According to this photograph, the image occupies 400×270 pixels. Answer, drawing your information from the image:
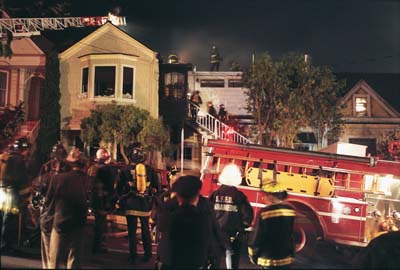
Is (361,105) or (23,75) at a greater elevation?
(23,75)

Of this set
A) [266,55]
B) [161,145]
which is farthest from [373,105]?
[161,145]

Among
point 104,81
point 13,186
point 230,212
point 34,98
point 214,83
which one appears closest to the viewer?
point 230,212

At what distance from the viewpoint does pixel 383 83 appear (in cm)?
2583

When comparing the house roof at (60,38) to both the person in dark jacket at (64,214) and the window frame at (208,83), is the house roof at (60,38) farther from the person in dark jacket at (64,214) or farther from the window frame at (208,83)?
the person in dark jacket at (64,214)

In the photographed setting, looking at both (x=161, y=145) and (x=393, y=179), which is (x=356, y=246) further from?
(x=161, y=145)

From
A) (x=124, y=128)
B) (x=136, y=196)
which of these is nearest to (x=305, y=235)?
(x=136, y=196)

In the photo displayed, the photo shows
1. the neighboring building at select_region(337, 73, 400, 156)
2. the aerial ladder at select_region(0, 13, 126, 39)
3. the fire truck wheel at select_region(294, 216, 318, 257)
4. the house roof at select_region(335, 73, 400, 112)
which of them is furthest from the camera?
the house roof at select_region(335, 73, 400, 112)

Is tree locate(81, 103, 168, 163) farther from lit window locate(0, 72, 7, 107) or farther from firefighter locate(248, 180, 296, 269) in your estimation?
firefighter locate(248, 180, 296, 269)

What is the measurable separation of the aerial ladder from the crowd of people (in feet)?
37.2

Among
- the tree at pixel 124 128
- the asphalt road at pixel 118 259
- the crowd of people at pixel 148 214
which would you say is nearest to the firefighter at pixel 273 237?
the crowd of people at pixel 148 214

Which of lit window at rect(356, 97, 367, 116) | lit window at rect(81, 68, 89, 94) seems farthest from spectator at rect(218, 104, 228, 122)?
lit window at rect(356, 97, 367, 116)

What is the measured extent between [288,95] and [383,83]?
9684mm

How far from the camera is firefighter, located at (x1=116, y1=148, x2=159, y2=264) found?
6.98 m

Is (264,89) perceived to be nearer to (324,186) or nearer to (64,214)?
(324,186)
